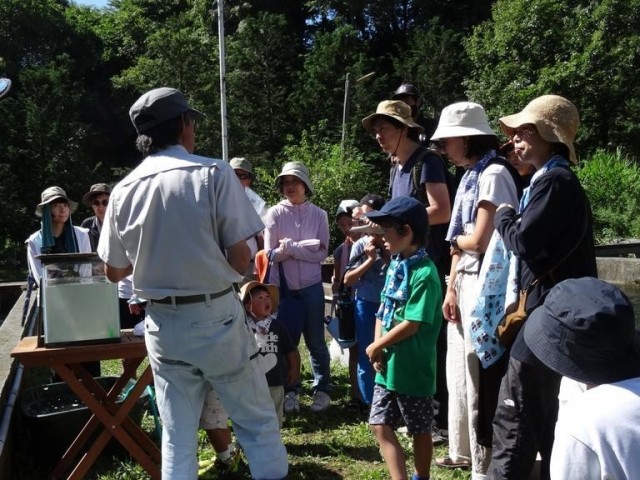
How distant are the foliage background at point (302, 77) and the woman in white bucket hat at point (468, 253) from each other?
1244 centimetres

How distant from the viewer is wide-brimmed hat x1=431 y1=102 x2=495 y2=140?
351 cm

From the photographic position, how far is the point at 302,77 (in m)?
29.9

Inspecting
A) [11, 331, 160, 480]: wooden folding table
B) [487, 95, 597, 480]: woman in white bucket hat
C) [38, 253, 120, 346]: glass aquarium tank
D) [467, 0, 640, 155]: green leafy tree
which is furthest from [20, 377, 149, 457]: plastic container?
[467, 0, 640, 155]: green leafy tree

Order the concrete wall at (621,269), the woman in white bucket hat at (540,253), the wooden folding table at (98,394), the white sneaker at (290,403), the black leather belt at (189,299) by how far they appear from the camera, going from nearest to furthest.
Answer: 1. the woman in white bucket hat at (540,253)
2. the black leather belt at (189,299)
3. the wooden folding table at (98,394)
4. the white sneaker at (290,403)
5. the concrete wall at (621,269)

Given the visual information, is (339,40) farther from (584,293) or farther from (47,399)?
(584,293)

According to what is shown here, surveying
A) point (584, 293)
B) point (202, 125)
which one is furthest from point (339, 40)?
point (584, 293)

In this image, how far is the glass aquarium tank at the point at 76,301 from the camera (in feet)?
11.2

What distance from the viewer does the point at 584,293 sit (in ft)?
5.91

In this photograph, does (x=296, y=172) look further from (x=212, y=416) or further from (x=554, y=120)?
(x=554, y=120)

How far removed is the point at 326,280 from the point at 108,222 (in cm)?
670

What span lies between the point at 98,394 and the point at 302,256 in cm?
182

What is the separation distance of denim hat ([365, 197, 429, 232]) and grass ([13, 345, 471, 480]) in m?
1.37

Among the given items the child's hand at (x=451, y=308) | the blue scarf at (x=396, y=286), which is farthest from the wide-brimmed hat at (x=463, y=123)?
the child's hand at (x=451, y=308)

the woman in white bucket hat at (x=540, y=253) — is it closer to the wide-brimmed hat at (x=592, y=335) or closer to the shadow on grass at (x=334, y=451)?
the wide-brimmed hat at (x=592, y=335)
